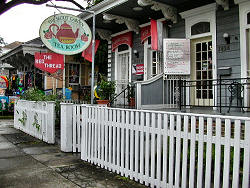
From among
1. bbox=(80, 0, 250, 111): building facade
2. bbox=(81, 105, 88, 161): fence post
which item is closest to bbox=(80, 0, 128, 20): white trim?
bbox=(80, 0, 250, 111): building facade

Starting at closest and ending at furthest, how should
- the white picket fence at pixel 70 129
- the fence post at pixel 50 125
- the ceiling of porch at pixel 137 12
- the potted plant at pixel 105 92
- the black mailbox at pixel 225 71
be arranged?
1. the white picket fence at pixel 70 129
2. the black mailbox at pixel 225 71
3. the fence post at pixel 50 125
4. the ceiling of porch at pixel 137 12
5. the potted plant at pixel 105 92

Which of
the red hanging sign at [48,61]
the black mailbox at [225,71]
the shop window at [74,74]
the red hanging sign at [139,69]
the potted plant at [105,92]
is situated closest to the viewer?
the black mailbox at [225,71]

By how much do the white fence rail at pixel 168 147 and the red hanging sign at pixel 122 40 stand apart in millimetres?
5710

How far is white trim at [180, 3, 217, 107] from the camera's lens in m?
7.46

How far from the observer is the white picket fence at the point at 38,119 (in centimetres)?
726

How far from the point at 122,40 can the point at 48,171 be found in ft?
24.1

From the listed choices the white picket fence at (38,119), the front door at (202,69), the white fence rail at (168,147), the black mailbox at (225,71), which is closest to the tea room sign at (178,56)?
the front door at (202,69)

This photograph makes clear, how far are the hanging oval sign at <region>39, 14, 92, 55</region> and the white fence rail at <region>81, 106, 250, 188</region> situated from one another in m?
1.90

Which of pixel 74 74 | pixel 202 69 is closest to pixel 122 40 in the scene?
pixel 202 69

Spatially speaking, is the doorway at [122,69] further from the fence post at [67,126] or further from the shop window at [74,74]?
the shop window at [74,74]

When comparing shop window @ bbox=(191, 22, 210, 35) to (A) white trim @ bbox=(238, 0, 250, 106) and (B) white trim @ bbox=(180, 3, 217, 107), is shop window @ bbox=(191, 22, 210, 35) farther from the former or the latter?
(A) white trim @ bbox=(238, 0, 250, 106)

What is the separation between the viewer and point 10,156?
19.0 ft

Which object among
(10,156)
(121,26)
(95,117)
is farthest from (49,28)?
(121,26)

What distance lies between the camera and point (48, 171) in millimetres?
4680
